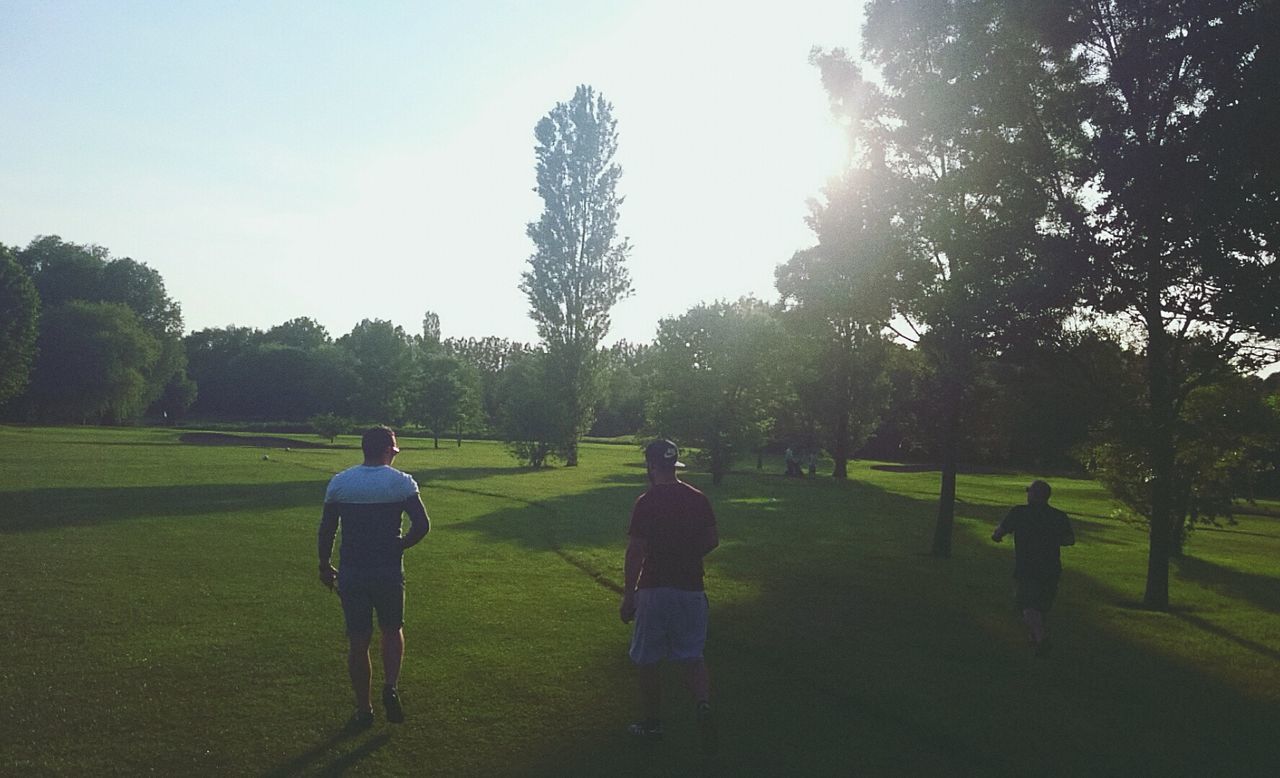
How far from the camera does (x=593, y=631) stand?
36.1 feet

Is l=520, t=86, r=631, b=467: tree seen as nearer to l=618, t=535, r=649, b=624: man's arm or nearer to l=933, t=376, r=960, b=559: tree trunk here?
l=933, t=376, r=960, b=559: tree trunk

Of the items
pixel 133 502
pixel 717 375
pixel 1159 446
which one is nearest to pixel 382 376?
pixel 717 375

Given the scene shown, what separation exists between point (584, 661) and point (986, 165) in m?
12.0

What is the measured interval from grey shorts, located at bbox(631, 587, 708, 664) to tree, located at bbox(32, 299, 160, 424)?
8801cm

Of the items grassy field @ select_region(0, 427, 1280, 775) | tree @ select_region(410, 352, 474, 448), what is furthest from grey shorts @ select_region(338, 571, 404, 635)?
tree @ select_region(410, 352, 474, 448)

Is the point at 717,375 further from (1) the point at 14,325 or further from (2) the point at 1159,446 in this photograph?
(1) the point at 14,325

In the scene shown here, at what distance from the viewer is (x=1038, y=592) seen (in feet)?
35.0

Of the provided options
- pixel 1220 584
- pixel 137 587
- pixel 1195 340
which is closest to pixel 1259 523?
pixel 1220 584

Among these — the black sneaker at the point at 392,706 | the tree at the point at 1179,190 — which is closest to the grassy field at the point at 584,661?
the black sneaker at the point at 392,706

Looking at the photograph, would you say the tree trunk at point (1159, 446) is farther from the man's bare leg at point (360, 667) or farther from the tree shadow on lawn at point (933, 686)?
the man's bare leg at point (360, 667)

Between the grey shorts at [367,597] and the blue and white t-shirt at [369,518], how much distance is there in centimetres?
9

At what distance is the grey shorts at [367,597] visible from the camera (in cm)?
701

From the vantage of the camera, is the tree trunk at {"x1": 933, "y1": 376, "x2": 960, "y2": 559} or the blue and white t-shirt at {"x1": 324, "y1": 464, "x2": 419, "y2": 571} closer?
the blue and white t-shirt at {"x1": 324, "y1": 464, "x2": 419, "y2": 571}

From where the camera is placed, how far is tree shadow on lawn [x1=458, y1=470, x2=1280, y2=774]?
277 inches
